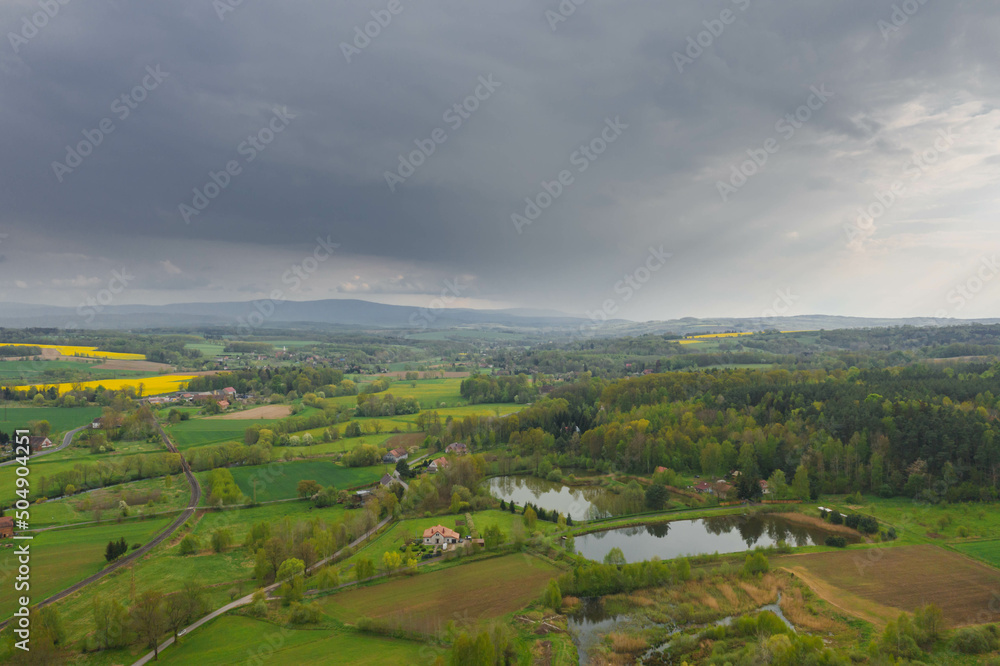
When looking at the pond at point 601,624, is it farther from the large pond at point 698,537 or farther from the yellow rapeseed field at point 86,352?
the yellow rapeseed field at point 86,352

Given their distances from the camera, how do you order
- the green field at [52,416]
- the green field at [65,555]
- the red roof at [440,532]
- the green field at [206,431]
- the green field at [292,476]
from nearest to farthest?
the green field at [65,555] → the red roof at [440,532] → the green field at [292,476] → the green field at [52,416] → the green field at [206,431]

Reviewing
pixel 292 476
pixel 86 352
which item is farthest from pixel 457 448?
pixel 86 352

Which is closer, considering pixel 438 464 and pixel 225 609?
pixel 225 609

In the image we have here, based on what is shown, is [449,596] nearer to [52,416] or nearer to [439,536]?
[439,536]

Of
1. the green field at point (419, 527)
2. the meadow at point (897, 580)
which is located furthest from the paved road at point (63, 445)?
the meadow at point (897, 580)

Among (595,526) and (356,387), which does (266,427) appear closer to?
(356,387)
